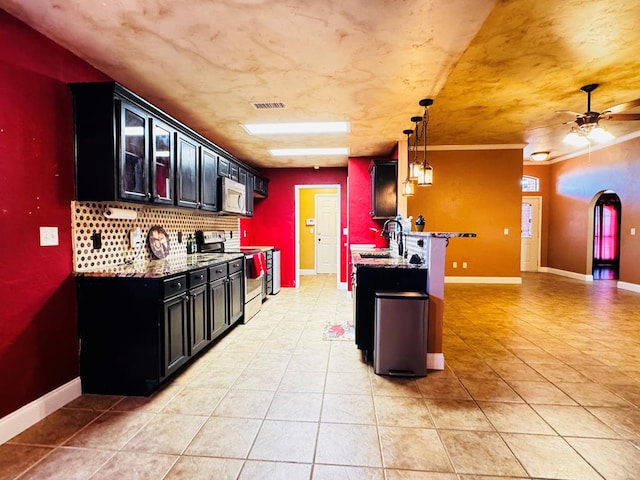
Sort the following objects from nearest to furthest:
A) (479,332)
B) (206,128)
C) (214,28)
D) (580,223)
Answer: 1. (214,28)
2. (479,332)
3. (206,128)
4. (580,223)

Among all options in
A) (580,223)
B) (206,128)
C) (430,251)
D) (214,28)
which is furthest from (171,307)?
(580,223)

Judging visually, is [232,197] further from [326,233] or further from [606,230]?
[606,230]

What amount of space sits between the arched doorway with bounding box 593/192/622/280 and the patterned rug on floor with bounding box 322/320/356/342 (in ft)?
25.7

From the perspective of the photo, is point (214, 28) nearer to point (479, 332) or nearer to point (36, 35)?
point (36, 35)

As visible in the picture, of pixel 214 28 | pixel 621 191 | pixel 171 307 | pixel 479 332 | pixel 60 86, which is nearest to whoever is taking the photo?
pixel 214 28

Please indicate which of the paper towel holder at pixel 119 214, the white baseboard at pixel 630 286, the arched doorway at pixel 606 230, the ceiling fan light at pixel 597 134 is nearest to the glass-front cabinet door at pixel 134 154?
the paper towel holder at pixel 119 214

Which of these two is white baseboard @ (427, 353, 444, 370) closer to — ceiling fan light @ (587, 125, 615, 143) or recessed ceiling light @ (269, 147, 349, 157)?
ceiling fan light @ (587, 125, 615, 143)

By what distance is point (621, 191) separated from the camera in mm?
6152

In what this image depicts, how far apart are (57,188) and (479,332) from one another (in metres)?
4.19

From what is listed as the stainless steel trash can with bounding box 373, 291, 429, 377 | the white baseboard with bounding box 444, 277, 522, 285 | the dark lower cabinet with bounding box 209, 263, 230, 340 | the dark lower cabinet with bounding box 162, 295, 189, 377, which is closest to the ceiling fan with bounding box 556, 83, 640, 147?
the stainless steel trash can with bounding box 373, 291, 429, 377

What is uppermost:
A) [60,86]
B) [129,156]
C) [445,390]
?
[60,86]

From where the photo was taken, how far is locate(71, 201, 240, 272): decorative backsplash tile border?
7.62ft

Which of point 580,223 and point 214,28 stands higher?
point 214,28

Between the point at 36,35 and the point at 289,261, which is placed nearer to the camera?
the point at 36,35
